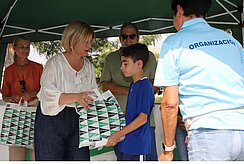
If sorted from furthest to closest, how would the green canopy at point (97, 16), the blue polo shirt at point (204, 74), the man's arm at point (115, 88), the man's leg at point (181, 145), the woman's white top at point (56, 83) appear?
1. the green canopy at point (97, 16)
2. the man's arm at point (115, 88)
3. the man's leg at point (181, 145)
4. the woman's white top at point (56, 83)
5. the blue polo shirt at point (204, 74)

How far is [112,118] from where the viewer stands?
218cm

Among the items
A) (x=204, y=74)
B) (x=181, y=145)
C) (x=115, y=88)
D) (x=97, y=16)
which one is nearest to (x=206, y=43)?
(x=204, y=74)

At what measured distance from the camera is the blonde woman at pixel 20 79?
313 centimetres

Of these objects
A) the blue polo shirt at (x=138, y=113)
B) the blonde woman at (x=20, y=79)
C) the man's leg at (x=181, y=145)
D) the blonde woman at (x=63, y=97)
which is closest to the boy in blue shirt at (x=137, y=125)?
the blue polo shirt at (x=138, y=113)

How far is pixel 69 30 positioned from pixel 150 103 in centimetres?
58

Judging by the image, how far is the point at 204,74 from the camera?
1538 millimetres

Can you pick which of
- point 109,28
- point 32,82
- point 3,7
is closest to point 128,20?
point 109,28

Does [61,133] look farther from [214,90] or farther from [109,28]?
[109,28]

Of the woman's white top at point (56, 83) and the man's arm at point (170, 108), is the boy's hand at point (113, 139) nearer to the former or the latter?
the woman's white top at point (56, 83)

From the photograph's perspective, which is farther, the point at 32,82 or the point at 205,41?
the point at 32,82

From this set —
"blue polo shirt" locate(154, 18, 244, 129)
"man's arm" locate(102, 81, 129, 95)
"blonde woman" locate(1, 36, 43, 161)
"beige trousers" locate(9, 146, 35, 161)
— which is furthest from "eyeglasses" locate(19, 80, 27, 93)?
"blue polo shirt" locate(154, 18, 244, 129)

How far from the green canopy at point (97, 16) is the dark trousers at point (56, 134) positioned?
6.53 feet

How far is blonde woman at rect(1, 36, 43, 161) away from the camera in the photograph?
3135 millimetres

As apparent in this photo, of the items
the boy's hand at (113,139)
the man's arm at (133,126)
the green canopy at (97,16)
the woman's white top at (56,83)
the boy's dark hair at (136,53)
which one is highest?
the green canopy at (97,16)
